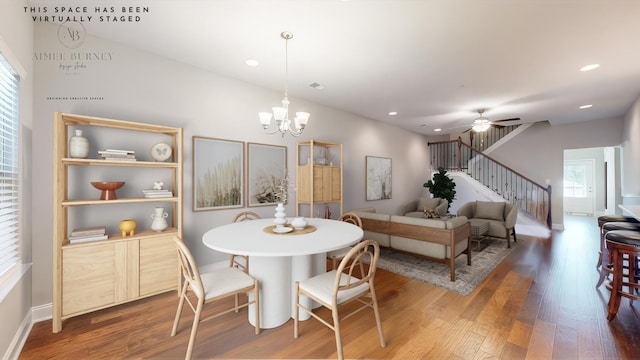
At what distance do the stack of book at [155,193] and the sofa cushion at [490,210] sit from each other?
610cm

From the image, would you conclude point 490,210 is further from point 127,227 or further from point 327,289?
point 127,227

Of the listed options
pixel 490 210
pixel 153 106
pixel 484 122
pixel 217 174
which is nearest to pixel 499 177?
pixel 490 210

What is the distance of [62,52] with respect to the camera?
2.38 metres

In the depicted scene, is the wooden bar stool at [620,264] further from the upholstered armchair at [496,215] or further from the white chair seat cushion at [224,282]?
the white chair seat cushion at [224,282]

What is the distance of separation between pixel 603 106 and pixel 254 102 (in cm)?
655

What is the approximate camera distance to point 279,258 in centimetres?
221

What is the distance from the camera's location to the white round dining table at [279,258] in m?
1.91

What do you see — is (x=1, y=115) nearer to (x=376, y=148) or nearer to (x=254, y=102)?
(x=254, y=102)

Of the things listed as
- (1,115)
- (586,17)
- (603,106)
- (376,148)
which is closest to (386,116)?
(376,148)

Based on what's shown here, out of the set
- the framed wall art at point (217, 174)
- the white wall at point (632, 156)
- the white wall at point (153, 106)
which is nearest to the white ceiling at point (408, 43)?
the white wall at point (153, 106)

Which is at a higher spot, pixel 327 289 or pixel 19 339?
pixel 327 289

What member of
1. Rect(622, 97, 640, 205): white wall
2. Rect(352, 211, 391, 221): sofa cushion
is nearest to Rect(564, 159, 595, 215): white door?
Rect(622, 97, 640, 205): white wall

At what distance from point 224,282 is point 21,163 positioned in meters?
2.05

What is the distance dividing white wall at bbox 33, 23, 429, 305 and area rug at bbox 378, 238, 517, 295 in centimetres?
191
